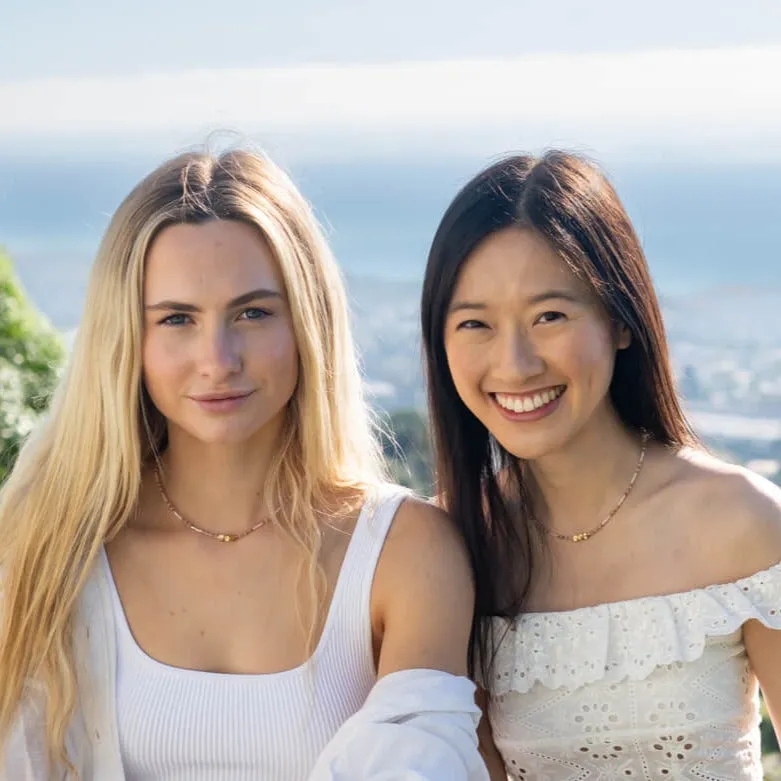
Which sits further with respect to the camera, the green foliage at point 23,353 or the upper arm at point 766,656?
the green foliage at point 23,353

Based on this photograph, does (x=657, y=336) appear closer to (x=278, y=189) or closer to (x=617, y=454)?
(x=617, y=454)

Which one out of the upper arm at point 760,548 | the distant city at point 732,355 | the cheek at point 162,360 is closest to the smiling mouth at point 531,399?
the upper arm at point 760,548

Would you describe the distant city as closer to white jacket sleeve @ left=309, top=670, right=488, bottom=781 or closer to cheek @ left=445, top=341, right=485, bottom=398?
cheek @ left=445, top=341, right=485, bottom=398

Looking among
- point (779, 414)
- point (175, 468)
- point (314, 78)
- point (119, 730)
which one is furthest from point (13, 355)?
point (314, 78)

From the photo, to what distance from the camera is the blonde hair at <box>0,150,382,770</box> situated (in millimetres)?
2375

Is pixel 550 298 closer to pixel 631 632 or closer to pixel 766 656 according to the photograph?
pixel 631 632

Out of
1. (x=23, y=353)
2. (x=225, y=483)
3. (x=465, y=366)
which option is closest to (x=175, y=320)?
(x=225, y=483)

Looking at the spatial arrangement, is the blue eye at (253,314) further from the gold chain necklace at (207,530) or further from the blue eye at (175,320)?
the gold chain necklace at (207,530)

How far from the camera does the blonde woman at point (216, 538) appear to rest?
2.31m

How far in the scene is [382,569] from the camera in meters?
2.42

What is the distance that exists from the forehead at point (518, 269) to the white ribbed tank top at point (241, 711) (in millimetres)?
646

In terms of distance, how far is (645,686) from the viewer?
238 centimetres

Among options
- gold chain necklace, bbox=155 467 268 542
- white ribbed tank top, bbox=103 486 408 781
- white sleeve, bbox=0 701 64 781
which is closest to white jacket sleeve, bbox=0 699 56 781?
white sleeve, bbox=0 701 64 781

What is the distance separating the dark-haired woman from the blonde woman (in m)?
0.19
